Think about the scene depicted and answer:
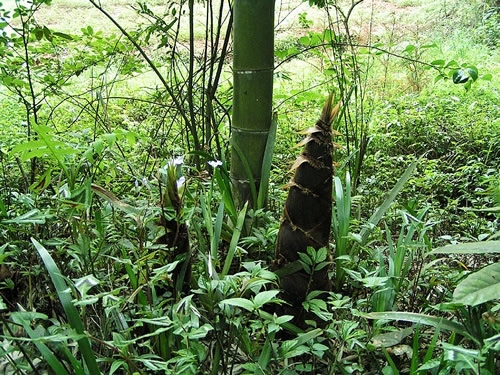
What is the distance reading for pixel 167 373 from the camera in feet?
2.71

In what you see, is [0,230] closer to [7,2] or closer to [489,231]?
[7,2]

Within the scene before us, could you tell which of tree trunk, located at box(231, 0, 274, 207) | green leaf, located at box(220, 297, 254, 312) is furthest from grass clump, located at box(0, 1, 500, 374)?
tree trunk, located at box(231, 0, 274, 207)

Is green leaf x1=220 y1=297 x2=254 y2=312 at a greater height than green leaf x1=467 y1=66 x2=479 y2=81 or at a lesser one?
lesser

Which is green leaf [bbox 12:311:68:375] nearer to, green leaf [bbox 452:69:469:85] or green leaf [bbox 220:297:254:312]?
green leaf [bbox 220:297:254:312]

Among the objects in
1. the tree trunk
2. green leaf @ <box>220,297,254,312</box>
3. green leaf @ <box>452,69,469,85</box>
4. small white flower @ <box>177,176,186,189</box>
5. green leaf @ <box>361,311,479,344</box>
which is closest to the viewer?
green leaf @ <box>220,297,254,312</box>

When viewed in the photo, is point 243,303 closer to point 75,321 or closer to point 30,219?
point 75,321

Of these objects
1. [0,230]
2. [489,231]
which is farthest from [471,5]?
[0,230]

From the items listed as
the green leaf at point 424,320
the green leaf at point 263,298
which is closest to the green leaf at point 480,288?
the green leaf at point 424,320

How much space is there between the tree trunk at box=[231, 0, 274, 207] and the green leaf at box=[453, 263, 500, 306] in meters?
0.82

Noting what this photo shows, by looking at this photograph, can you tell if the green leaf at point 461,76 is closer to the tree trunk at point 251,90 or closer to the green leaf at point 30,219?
the tree trunk at point 251,90

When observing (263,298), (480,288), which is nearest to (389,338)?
(480,288)

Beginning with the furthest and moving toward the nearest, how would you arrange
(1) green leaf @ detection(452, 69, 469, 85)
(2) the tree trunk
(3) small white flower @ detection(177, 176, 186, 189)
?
1. (1) green leaf @ detection(452, 69, 469, 85)
2. (2) the tree trunk
3. (3) small white flower @ detection(177, 176, 186, 189)

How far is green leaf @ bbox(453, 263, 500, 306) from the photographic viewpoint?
88 centimetres

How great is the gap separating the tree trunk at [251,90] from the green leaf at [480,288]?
815 millimetres
